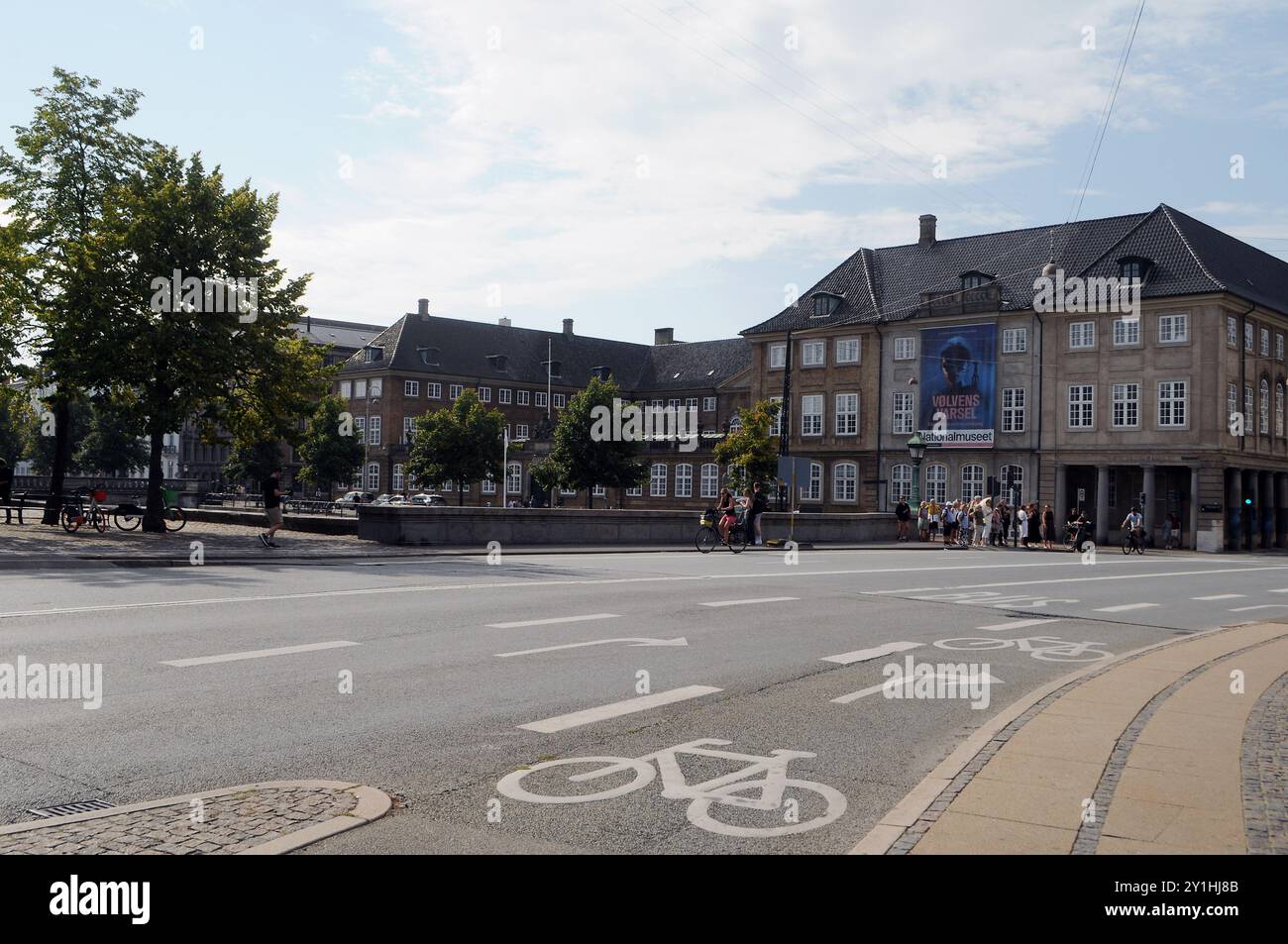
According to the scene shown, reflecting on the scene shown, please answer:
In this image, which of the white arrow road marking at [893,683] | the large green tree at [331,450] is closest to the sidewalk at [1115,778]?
the white arrow road marking at [893,683]

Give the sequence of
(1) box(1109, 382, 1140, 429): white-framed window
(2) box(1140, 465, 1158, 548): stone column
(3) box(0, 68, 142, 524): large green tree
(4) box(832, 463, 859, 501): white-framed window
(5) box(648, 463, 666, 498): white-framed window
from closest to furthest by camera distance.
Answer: (3) box(0, 68, 142, 524): large green tree, (2) box(1140, 465, 1158, 548): stone column, (1) box(1109, 382, 1140, 429): white-framed window, (4) box(832, 463, 859, 501): white-framed window, (5) box(648, 463, 666, 498): white-framed window

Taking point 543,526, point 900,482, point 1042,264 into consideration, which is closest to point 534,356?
point 900,482

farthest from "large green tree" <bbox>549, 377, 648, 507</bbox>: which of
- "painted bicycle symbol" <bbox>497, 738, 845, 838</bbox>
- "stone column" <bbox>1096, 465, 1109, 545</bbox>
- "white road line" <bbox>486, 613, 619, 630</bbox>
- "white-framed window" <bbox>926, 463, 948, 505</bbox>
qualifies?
"painted bicycle symbol" <bbox>497, 738, 845, 838</bbox>

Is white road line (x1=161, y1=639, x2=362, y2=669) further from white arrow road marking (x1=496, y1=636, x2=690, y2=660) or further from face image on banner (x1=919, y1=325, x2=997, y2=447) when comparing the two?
face image on banner (x1=919, y1=325, x2=997, y2=447)

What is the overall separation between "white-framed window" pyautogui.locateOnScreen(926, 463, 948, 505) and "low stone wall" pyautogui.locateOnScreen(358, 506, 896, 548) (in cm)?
2190

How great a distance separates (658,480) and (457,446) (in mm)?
14663

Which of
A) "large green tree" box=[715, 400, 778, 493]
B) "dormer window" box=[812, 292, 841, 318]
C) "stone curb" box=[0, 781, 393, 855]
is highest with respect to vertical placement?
"dormer window" box=[812, 292, 841, 318]

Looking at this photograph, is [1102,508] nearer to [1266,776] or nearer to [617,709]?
[617,709]

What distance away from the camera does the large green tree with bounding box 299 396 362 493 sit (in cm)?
8644

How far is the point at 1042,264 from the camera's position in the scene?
203ft

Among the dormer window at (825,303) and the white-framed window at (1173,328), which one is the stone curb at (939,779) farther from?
the dormer window at (825,303)

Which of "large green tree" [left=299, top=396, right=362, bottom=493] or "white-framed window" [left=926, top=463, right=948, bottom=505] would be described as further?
"large green tree" [left=299, top=396, right=362, bottom=493]

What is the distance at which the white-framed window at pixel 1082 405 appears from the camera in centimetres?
5747
